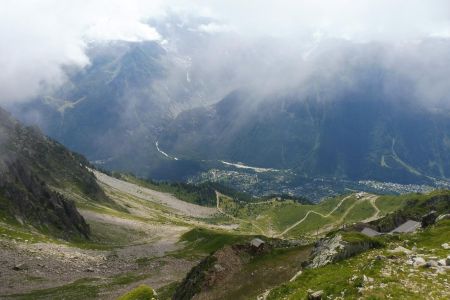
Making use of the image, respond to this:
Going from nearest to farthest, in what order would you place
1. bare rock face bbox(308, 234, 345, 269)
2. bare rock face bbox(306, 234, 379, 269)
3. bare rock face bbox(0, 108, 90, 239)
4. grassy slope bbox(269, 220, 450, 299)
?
1. grassy slope bbox(269, 220, 450, 299)
2. bare rock face bbox(306, 234, 379, 269)
3. bare rock face bbox(308, 234, 345, 269)
4. bare rock face bbox(0, 108, 90, 239)

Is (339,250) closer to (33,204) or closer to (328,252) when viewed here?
(328,252)

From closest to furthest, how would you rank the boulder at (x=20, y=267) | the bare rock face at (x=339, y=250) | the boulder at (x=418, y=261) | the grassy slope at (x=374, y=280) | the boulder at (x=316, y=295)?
the grassy slope at (x=374, y=280)
the boulder at (x=316, y=295)
the boulder at (x=418, y=261)
the bare rock face at (x=339, y=250)
the boulder at (x=20, y=267)

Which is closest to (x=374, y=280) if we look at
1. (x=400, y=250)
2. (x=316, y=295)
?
(x=316, y=295)

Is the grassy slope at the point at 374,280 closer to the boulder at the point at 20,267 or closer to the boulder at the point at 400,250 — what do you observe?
the boulder at the point at 400,250

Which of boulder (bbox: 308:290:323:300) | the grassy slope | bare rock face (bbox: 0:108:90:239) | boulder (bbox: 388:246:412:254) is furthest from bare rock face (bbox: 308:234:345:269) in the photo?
bare rock face (bbox: 0:108:90:239)

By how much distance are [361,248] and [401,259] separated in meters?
7.84

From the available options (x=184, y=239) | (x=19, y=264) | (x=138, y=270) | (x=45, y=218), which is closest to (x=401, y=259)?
(x=19, y=264)

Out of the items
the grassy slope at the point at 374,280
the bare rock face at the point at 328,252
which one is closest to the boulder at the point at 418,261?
the grassy slope at the point at 374,280

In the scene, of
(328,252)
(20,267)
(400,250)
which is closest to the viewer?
(400,250)

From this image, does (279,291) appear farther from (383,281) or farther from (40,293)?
(40,293)

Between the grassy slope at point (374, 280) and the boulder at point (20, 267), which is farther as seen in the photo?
the boulder at point (20, 267)

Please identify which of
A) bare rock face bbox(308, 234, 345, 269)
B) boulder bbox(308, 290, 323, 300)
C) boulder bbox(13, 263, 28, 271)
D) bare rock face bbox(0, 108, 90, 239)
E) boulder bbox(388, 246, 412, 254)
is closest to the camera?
boulder bbox(308, 290, 323, 300)

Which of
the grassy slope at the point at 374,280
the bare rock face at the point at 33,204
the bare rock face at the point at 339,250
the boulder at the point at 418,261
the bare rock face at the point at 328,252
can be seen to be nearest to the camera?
the grassy slope at the point at 374,280

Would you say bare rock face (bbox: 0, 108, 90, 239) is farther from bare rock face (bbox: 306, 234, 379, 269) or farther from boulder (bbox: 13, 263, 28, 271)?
bare rock face (bbox: 306, 234, 379, 269)
